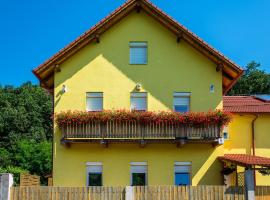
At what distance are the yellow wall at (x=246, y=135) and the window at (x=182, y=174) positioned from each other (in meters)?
3.22

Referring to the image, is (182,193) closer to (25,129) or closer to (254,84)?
(254,84)

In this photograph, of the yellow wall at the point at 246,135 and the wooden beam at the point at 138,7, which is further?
the yellow wall at the point at 246,135

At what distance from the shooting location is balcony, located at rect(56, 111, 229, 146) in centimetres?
2338

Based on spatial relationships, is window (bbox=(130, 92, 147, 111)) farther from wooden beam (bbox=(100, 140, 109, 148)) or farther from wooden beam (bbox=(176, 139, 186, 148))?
wooden beam (bbox=(176, 139, 186, 148))

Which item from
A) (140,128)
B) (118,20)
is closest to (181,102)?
(140,128)

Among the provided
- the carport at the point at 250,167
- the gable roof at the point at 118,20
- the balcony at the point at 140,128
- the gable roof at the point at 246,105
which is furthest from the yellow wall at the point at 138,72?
the carport at the point at 250,167

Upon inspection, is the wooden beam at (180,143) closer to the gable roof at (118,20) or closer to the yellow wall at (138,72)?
the yellow wall at (138,72)

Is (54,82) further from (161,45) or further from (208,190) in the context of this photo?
(208,190)

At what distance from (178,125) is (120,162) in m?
3.46

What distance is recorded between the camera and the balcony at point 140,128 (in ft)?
76.7

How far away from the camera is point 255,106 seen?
27.3 m

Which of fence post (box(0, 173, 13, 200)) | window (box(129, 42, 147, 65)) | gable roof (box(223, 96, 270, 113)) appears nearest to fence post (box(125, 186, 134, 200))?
fence post (box(0, 173, 13, 200))

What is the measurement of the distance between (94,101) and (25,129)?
134ft

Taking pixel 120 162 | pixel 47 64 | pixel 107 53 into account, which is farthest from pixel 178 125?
pixel 47 64
